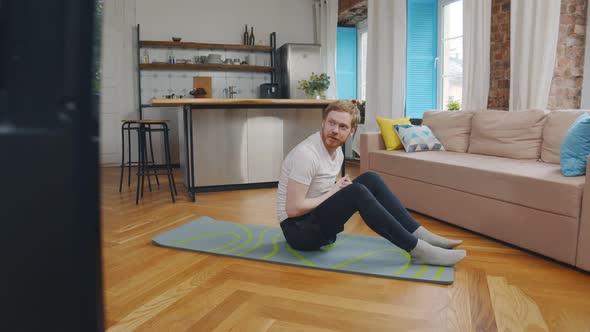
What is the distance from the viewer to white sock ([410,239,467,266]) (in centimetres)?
225

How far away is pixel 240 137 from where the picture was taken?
15.4 ft

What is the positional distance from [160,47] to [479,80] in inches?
193

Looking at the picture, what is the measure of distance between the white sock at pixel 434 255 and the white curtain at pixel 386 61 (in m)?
3.52

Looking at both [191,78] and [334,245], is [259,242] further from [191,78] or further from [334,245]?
[191,78]

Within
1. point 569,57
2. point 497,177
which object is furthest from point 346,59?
point 497,177

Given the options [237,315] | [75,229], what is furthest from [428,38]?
[75,229]

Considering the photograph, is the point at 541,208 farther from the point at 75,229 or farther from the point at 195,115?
the point at 195,115

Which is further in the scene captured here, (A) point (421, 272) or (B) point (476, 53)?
(B) point (476, 53)

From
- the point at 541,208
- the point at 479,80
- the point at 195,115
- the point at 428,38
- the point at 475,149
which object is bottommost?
the point at 541,208

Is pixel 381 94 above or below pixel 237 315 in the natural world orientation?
above

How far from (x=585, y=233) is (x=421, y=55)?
376cm

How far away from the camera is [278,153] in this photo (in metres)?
4.92

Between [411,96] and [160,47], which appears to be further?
[160,47]

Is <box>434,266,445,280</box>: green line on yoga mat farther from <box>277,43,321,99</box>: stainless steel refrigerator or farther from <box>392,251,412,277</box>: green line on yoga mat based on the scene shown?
<box>277,43,321,99</box>: stainless steel refrigerator
